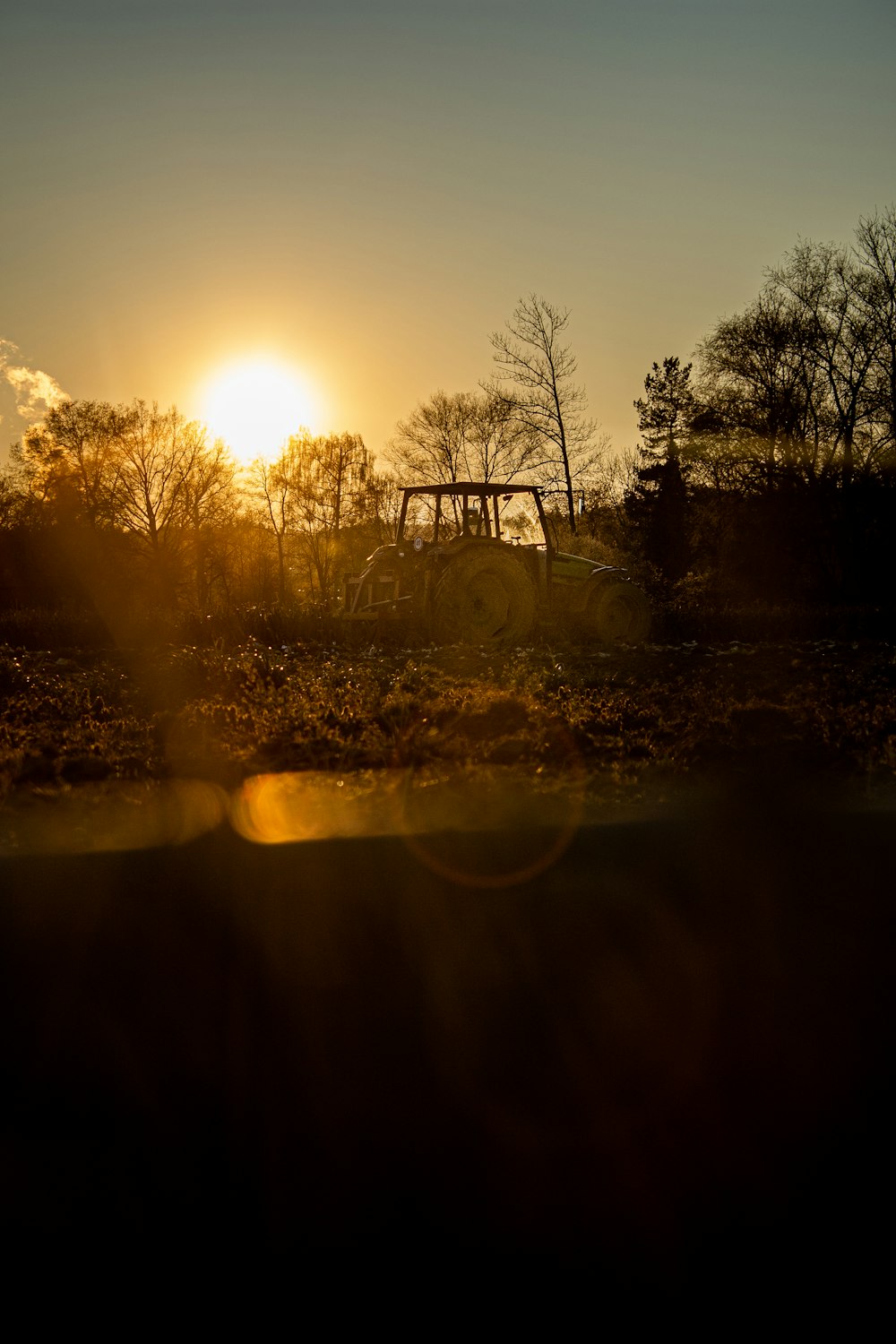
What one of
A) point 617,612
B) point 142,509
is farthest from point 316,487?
point 617,612

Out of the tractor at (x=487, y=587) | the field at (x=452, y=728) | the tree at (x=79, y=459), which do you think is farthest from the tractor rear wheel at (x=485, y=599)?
the tree at (x=79, y=459)

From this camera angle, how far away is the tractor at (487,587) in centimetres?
1255

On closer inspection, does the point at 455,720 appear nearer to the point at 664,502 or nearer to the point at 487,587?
the point at 487,587

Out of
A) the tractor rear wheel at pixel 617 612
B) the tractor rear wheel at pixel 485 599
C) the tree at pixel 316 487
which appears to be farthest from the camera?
the tree at pixel 316 487

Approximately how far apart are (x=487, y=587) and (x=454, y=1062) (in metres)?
11.4

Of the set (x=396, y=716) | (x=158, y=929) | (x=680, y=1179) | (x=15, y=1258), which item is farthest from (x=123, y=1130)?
(x=396, y=716)

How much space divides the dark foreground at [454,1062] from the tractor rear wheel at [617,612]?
12.3 meters

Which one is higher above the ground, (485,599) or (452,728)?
(485,599)

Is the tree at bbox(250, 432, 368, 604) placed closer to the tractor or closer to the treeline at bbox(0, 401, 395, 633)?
the treeline at bbox(0, 401, 395, 633)

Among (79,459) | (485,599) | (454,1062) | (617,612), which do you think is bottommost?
(454,1062)

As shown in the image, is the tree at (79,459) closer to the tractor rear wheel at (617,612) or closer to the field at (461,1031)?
the tractor rear wheel at (617,612)

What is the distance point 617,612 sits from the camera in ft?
48.6

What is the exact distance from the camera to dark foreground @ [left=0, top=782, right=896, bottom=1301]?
4.86 ft

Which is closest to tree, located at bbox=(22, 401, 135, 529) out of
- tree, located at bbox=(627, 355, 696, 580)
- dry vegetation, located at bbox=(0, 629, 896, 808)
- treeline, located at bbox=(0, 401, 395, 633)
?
treeline, located at bbox=(0, 401, 395, 633)
